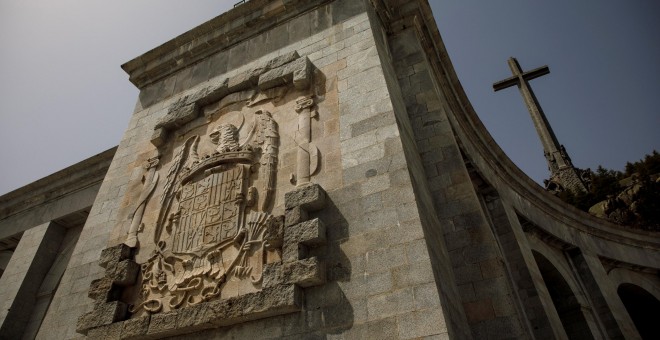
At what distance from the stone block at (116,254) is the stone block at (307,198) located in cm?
259

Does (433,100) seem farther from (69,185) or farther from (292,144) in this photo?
(69,185)

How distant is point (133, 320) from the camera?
4887mm

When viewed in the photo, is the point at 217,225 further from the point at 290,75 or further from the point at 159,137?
the point at 159,137

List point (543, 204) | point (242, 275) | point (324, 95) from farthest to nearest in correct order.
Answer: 1. point (543, 204)
2. point (324, 95)
3. point (242, 275)

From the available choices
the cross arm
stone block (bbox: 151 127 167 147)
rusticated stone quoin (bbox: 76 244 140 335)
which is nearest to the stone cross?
the cross arm

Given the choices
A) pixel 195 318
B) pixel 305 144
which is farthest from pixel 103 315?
pixel 305 144

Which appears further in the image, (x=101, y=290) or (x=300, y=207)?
(x=101, y=290)

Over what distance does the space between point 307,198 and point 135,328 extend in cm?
261

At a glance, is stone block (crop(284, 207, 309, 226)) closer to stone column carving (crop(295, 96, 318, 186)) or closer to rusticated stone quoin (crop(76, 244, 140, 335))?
stone column carving (crop(295, 96, 318, 186))

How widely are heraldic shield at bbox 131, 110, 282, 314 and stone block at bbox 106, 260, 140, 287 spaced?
12 cm

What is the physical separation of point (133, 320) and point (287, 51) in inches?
195

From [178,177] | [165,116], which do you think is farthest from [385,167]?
[165,116]

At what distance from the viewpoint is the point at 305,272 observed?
4164 millimetres

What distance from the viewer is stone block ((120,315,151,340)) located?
476cm
